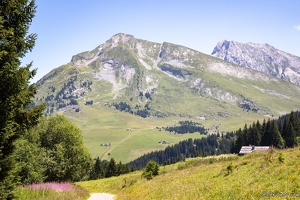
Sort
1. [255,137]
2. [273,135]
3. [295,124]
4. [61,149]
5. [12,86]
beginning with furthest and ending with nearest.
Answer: [255,137] → [295,124] → [273,135] → [61,149] → [12,86]

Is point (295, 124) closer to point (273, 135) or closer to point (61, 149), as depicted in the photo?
point (273, 135)

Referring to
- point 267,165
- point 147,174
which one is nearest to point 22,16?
point 267,165

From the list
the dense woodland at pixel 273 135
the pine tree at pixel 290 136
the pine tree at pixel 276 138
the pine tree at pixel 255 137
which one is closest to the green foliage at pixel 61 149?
the dense woodland at pixel 273 135

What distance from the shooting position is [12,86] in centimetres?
1267

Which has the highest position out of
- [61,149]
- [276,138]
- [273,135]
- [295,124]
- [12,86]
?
[12,86]

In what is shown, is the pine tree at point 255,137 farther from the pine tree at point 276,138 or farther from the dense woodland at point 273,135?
the pine tree at point 276,138

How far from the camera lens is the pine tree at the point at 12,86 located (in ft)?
41.1

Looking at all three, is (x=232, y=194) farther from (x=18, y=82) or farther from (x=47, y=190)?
(x=47, y=190)

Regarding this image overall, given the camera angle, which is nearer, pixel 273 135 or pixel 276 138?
pixel 276 138

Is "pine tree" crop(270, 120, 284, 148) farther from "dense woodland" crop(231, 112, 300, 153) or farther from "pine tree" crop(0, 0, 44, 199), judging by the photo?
"pine tree" crop(0, 0, 44, 199)

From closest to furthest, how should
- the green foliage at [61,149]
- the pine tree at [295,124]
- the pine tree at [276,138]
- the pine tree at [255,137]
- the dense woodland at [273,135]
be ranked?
the green foliage at [61,149] → the pine tree at [276,138] → the dense woodland at [273,135] → the pine tree at [295,124] → the pine tree at [255,137]

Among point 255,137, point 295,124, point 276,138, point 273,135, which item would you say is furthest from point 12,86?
point 295,124

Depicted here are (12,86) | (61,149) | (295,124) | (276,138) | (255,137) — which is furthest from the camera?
(255,137)

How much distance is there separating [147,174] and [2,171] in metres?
32.1
